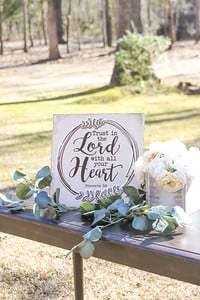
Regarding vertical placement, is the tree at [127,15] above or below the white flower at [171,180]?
above

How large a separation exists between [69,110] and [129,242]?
198 inches

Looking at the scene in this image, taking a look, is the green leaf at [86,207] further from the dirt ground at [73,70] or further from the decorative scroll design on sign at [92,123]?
the dirt ground at [73,70]

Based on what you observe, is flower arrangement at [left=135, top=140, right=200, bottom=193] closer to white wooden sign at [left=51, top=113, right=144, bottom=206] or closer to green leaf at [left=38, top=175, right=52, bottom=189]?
Answer: white wooden sign at [left=51, top=113, right=144, bottom=206]

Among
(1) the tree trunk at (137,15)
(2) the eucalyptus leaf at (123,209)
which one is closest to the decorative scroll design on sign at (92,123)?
(2) the eucalyptus leaf at (123,209)

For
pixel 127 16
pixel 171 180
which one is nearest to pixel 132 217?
pixel 171 180

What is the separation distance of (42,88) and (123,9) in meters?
1.69

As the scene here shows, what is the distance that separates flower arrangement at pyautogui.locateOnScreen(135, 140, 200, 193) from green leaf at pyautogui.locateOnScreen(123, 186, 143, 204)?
0.04 m

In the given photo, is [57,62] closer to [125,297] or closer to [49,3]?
[49,3]

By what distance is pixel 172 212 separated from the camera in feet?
4.24

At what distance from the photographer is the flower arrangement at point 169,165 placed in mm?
1289

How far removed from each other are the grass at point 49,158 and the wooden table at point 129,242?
584 millimetres

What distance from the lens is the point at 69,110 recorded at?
245 inches

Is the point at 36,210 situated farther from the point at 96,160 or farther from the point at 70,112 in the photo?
the point at 70,112

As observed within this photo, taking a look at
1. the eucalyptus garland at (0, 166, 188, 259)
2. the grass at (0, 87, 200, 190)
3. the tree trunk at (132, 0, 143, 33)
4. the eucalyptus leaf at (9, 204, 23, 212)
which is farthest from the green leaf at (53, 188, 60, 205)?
the tree trunk at (132, 0, 143, 33)
